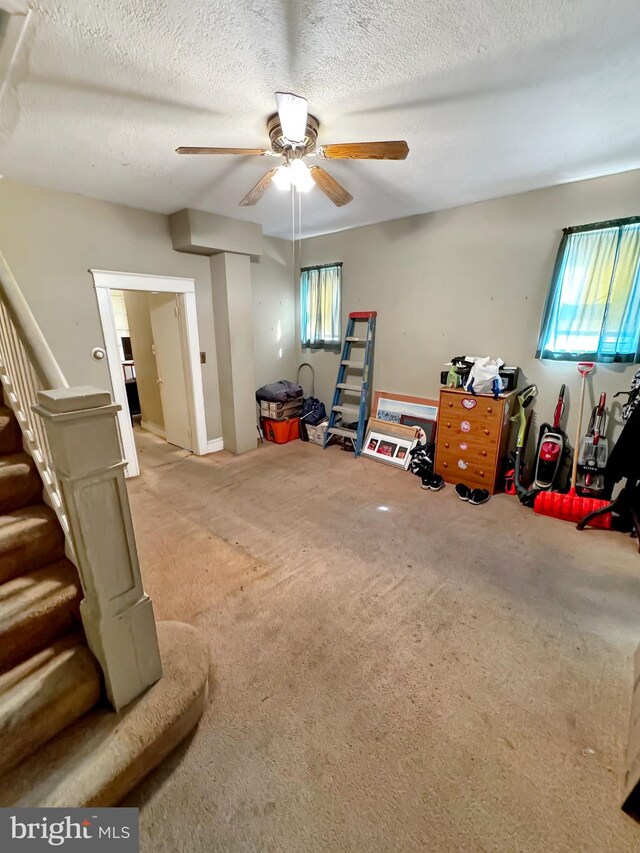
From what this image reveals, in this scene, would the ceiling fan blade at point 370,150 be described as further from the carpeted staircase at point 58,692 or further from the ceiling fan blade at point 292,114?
the carpeted staircase at point 58,692

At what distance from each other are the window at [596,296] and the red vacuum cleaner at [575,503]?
0.63ft

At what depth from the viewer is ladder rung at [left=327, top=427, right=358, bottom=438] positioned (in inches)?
167

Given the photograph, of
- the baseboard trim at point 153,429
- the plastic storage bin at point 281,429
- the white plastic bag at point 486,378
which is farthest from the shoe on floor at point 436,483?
the baseboard trim at point 153,429

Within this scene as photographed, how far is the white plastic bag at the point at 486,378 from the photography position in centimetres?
303

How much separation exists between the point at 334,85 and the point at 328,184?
563 mm

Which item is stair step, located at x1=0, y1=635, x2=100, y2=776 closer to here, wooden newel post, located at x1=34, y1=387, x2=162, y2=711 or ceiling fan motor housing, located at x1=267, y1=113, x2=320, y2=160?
wooden newel post, located at x1=34, y1=387, x2=162, y2=711

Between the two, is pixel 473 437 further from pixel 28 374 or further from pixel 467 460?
pixel 28 374

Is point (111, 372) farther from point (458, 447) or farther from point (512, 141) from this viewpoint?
point (512, 141)

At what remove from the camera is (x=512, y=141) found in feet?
7.02

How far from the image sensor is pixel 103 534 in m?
1.11

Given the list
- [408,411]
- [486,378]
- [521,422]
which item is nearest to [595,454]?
[521,422]

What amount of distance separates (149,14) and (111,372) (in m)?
2.68

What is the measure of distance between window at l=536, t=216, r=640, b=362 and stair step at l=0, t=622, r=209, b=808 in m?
3.44

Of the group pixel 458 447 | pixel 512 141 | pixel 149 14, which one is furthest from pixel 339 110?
pixel 458 447
